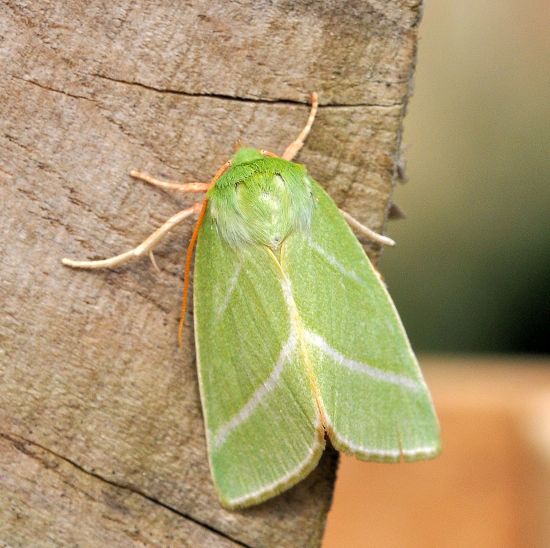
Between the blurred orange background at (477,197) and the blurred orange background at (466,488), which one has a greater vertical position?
the blurred orange background at (477,197)

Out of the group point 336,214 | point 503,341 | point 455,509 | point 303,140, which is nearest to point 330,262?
point 336,214

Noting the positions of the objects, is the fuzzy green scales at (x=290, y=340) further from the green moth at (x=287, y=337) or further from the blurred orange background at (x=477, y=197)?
the blurred orange background at (x=477, y=197)

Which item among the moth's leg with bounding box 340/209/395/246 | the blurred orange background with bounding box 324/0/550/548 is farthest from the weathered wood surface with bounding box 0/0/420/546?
the blurred orange background with bounding box 324/0/550/548

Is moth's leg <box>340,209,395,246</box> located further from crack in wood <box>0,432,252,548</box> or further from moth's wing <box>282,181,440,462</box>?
crack in wood <box>0,432,252,548</box>

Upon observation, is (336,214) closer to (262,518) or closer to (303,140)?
(303,140)

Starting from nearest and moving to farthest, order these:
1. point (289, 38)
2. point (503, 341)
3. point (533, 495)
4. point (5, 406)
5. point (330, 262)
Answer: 1. point (5, 406)
2. point (289, 38)
3. point (330, 262)
4. point (533, 495)
5. point (503, 341)

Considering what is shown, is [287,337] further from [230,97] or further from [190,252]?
[230,97]

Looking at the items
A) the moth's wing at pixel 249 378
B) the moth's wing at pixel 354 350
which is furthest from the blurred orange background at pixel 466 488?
the moth's wing at pixel 249 378
